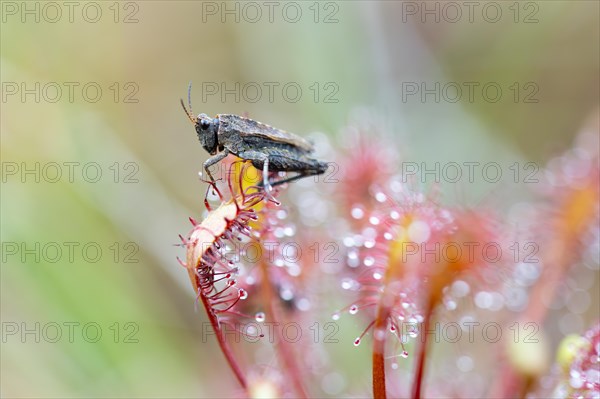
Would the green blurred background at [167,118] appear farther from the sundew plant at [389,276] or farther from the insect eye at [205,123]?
the insect eye at [205,123]

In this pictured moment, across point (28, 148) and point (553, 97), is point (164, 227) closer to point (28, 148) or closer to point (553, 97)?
point (28, 148)

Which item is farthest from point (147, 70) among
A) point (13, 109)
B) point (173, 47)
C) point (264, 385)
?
point (264, 385)

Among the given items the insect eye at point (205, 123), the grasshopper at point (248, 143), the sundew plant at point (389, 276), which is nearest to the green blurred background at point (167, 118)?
the sundew plant at point (389, 276)

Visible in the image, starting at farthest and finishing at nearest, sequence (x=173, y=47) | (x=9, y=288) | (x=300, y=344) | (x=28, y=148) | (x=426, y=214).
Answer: (x=173, y=47) → (x=28, y=148) → (x=9, y=288) → (x=300, y=344) → (x=426, y=214)

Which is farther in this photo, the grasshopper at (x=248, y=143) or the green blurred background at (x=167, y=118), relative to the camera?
the green blurred background at (x=167, y=118)

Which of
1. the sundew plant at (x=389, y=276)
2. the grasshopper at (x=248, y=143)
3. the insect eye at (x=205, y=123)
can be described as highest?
the insect eye at (x=205, y=123)
